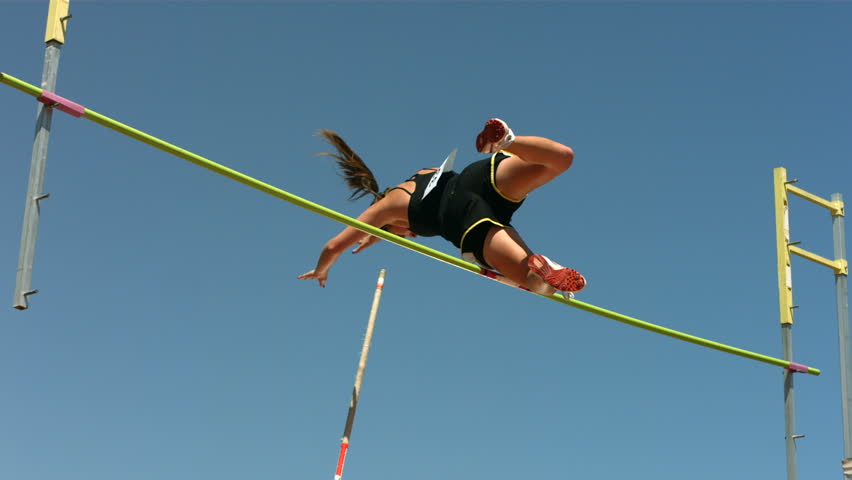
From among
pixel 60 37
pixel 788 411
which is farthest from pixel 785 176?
pixel 60 37

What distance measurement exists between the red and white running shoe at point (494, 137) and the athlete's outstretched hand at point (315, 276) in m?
1.81

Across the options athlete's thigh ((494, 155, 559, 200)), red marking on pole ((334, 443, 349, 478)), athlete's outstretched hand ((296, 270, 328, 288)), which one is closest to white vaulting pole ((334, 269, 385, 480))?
red marking on pole ((334, 443, 349, 478))

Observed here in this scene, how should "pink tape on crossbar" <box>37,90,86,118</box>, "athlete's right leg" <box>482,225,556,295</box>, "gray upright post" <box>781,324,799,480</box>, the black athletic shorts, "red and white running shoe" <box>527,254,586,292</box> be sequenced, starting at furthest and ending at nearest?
"gray upright post" <box>781,324,799,480</box>, the black athletic shorts, "athlete's right leg" <box>482,225,556,295</box>, "red and white running shoe" <box>527,254,586,292</box>, "pink tape on crossbar" <box>37,90,86,118</box>

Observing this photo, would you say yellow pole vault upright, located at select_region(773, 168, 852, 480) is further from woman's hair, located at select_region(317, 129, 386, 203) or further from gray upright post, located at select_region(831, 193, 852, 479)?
woman's hair, located at select_region(317, 129, 386, 203)

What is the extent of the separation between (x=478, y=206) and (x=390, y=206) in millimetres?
673

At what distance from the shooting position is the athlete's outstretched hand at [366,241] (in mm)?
6843

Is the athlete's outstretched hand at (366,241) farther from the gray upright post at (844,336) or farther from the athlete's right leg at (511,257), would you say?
the gray upright post at (844,336)

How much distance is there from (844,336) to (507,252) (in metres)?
3.93

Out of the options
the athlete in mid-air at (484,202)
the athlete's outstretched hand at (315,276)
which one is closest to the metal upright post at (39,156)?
the athlete in mid-air at (484,202)

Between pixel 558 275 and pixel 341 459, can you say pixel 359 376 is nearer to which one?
Answer: pixel 341 459

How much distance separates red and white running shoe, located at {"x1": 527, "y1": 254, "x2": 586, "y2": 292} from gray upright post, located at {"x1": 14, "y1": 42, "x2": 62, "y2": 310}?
2.49 m

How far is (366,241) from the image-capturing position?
6.97 metres

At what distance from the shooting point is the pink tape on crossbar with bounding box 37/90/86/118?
534 cm

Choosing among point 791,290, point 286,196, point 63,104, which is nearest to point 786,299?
point 791,290
